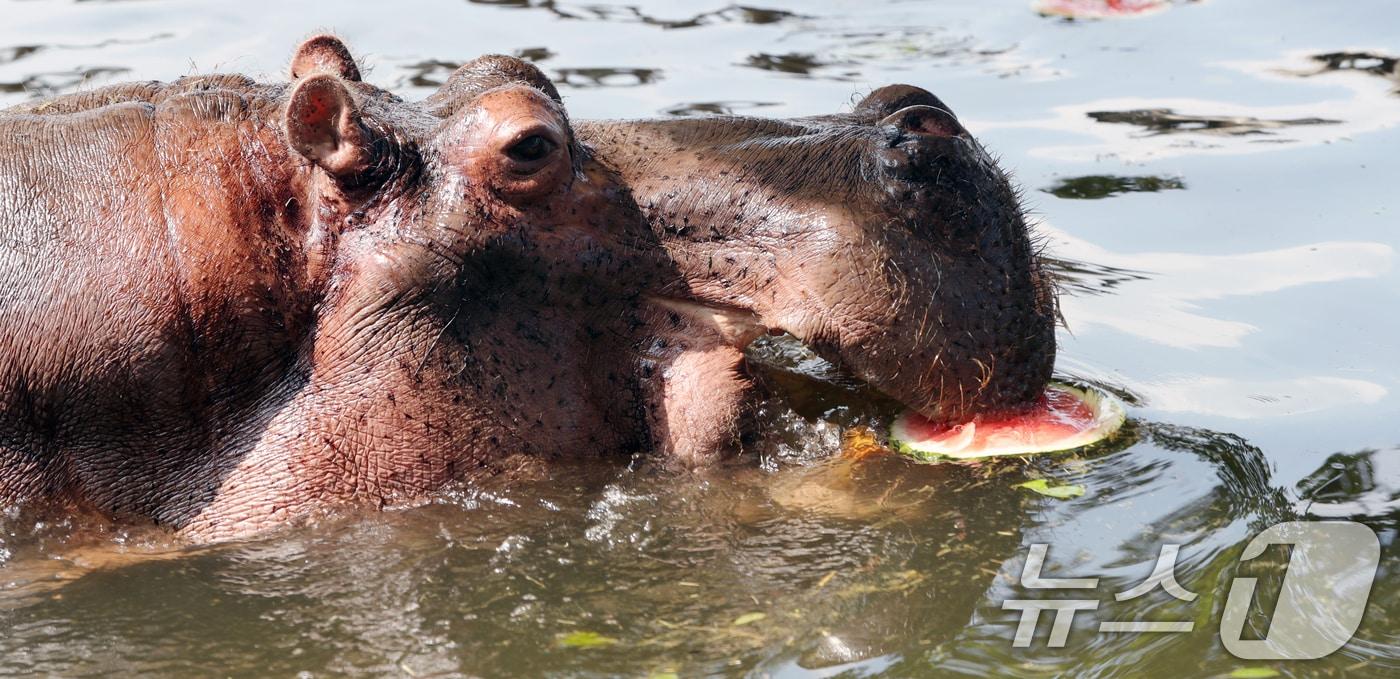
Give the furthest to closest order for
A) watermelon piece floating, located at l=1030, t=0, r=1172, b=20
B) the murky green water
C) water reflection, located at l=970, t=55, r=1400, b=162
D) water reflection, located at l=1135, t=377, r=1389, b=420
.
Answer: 1. watermelon piece floating, located at l=1030, t=0, r=1172, b=20
2. water reflection, located at l=970, t=55, r=1400, b=162
3. water reflection, located at l=1135, t=377, r=1389, b=420
4. the murky green water

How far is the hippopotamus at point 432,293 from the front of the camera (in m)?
4.75

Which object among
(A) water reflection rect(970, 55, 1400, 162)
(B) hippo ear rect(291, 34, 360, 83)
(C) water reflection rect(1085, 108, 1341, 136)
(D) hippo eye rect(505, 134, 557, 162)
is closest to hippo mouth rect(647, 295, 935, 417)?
(D) hippo eye rect(505, 134, 557, 162)

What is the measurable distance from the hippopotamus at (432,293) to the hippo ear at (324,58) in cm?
50

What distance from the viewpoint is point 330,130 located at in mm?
4758

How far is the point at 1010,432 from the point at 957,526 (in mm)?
368

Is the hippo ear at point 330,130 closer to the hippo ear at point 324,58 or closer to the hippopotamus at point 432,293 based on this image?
the hippopotamus at point 432,293

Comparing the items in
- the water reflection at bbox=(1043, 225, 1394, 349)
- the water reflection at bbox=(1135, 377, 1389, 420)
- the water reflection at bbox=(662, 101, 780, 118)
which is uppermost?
the water reflection at bbox=(662, 101, 780, 118)

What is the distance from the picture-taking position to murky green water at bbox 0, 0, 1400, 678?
4.24 meters

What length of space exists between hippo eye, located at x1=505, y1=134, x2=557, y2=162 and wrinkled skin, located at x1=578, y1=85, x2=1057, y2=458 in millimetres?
337

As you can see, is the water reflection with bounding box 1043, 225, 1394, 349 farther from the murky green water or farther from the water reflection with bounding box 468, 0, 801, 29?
the water reflection with bounding box 468, 0, 801, 29

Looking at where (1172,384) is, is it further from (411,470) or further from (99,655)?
(99,655)

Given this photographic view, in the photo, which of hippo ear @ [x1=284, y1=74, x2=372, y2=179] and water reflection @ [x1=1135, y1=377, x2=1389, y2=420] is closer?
hippo ear @ [x1=284, y1=74, x2=372, y2=179]

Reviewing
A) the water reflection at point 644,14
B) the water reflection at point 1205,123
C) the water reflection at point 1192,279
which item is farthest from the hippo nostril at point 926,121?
the water reflection at point 644,14

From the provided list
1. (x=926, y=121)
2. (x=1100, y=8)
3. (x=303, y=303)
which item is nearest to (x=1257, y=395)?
(x=926, y=121)
